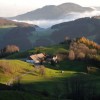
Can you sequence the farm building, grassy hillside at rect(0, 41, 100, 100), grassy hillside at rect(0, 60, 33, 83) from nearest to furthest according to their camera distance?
1. grassy hillside at rect(0, 41, 100, 100)
2. grassy hillside at rect(0, 60, 33, 83)
3. the farm building

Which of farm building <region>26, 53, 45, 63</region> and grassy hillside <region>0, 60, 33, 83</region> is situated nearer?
grassy hillside <region>0, 60, 33, 83</region>

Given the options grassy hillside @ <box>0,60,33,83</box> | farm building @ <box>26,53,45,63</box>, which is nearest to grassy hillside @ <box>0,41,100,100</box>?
grassy hillside @ <box>0,60,33,83</box>

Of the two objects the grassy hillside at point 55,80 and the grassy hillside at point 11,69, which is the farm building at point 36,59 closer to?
the grassy hillside at point 55,80

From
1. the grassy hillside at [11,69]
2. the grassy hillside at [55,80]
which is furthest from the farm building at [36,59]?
the grassy hillside at [11,69]

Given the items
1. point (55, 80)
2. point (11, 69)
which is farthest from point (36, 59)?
point (55, 80)

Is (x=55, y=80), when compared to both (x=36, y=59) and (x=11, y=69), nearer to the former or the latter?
(x=11, y=69)

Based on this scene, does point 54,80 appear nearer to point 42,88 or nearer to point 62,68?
point 42,88

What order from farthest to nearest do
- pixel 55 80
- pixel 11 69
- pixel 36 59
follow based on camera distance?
1. pixel 36 59
2. pixel 11 69
3. pixel 55 80

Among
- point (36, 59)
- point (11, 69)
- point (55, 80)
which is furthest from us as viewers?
point (36, 59)

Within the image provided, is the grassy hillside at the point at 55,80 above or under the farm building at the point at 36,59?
above

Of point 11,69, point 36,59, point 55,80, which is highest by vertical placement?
point 11,69

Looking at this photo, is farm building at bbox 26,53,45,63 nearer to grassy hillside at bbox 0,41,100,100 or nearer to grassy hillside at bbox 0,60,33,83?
grassy hillside at bbox 0,41,100,100

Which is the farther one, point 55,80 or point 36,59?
point 36,59

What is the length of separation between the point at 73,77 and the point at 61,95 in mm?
27929
